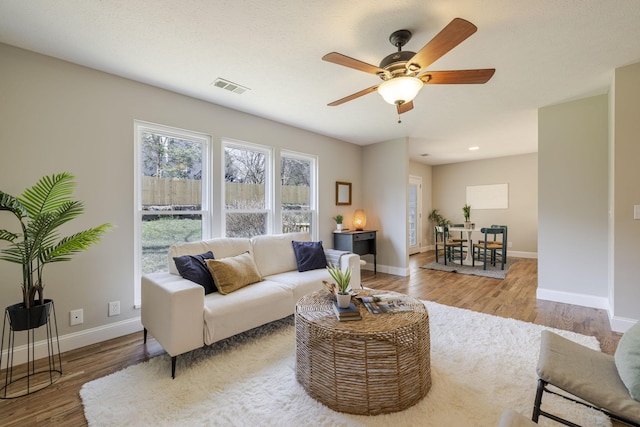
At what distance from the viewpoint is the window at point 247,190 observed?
12.0ft

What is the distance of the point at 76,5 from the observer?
5.93 feet

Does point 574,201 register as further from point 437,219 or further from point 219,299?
point 437,219

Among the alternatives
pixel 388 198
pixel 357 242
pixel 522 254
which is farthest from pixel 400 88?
pixel 522 254


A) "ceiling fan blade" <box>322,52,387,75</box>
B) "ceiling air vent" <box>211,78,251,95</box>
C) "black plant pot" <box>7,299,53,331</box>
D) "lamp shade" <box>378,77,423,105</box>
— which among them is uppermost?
"ceiling air vent" <box>211,78,251,95</box>

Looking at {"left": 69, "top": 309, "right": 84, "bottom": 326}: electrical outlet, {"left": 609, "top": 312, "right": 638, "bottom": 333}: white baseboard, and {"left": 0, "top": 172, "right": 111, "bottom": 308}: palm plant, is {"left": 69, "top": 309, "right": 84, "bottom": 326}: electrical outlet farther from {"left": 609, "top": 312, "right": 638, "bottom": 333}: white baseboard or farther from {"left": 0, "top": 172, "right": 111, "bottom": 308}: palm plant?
{"left": 609, "top": 312, "right": 638, "bottom": 333}: white baseboard

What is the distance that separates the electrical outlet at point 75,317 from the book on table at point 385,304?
2531mm

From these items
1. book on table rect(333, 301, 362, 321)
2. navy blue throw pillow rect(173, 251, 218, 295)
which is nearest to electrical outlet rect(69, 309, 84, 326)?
→ navy blue throw pillow rect(173, 251, 218, 295)

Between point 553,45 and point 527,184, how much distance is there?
540 centimetres

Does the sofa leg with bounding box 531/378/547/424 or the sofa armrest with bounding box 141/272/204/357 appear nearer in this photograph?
the sofa leg with bounding box 531/378/547/424

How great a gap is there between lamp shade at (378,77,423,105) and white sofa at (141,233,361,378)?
1989 millimetres

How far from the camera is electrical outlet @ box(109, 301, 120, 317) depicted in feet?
8.74

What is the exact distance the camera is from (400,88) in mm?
1943

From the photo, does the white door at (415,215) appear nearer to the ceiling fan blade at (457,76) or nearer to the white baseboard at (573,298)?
the white baseboard at (573,298)

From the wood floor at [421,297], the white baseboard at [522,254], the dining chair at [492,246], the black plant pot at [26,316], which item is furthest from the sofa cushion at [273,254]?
the white baseboard at [522,254]
